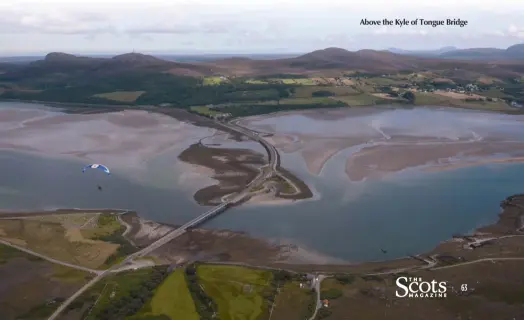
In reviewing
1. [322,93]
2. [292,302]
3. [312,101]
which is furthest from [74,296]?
[322,93]

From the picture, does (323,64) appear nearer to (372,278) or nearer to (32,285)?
(372,278)

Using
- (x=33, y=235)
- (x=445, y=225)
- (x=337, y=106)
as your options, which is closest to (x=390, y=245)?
(x=445, y=225)

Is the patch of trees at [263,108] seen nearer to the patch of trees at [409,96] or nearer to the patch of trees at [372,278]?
the patch of trees at [409,96]

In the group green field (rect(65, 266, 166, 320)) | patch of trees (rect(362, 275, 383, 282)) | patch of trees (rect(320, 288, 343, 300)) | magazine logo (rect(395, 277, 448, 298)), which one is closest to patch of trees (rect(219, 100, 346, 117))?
green field (rect(65, 266, 166, 320))

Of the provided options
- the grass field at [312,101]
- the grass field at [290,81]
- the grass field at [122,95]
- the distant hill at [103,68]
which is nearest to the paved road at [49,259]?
the grass field at [312,101]

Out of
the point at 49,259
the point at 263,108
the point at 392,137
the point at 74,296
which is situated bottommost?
the point at 74,296

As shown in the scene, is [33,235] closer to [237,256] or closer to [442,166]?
[237,256]
